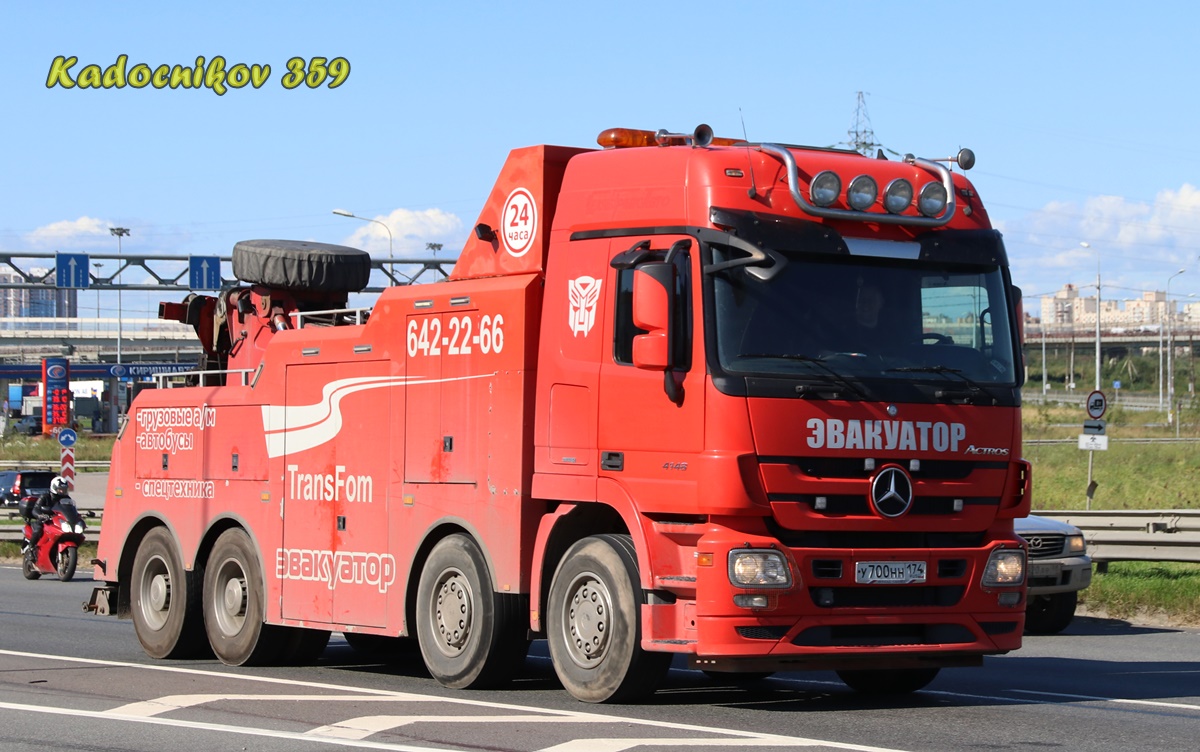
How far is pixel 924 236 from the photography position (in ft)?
32.9

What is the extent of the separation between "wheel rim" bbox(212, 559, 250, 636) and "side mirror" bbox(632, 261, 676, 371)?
549 centimetres

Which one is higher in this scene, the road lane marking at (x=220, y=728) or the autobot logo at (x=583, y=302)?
the autobot logo at (x=583, y=302)

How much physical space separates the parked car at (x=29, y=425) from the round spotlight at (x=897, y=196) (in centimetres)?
9348

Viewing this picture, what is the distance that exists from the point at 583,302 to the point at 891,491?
88.5 inches

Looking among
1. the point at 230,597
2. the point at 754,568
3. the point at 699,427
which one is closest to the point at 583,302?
the point at 699,427

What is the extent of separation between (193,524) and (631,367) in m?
6.00

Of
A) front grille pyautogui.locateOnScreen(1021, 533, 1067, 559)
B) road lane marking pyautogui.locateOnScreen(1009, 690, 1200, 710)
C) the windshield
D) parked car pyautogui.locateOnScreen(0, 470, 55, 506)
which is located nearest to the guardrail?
front grille pyautogui.locateOnScreen(1021, 533, 1067, 559)

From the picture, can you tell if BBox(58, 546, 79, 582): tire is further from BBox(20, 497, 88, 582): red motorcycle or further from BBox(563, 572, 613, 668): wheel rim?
BBox(563, 572, 613, 668): wheel rim

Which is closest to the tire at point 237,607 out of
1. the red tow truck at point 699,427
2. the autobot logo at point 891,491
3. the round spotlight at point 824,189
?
the red tow truck at point 699,427

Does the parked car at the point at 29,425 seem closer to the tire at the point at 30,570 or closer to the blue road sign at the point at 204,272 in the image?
the blue road sign at the point at 204,272

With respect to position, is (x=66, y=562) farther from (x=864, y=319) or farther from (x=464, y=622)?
(x=864, y=319)

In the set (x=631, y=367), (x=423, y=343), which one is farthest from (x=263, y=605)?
(x=631, y=367)

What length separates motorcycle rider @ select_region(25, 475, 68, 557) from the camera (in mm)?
26250

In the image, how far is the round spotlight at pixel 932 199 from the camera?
1009cm
